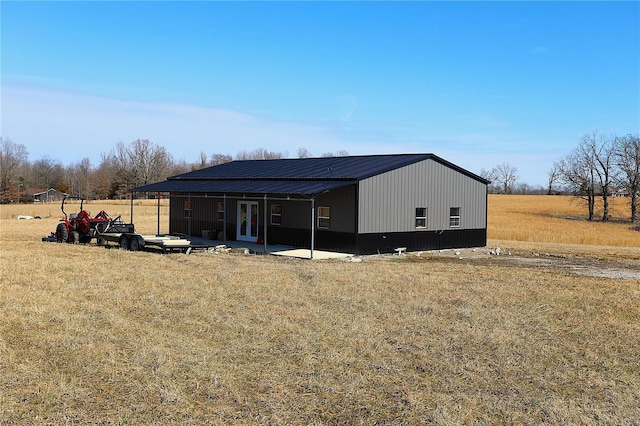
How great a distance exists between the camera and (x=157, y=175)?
94.4 metres

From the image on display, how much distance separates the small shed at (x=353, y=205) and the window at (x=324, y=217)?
0.14 ft

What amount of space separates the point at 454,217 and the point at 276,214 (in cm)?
772

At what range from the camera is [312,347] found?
8477 mm

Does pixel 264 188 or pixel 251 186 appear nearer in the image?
pixel 264 188

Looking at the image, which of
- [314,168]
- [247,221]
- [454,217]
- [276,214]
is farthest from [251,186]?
[454,217]

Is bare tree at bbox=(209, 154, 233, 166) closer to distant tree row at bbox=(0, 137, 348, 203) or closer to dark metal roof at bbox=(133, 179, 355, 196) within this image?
distant tree row at bbox=(0, 137, 348, 203)

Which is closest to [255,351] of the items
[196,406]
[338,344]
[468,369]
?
[338,344]

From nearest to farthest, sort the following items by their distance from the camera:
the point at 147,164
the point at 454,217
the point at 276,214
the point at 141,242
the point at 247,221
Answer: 1. the point at 141,242
2. the point at 276,214
3. the point at 454,217
4. the point at 247,221
5. the point at 147,164

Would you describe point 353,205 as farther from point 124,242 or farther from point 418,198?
point 124,242

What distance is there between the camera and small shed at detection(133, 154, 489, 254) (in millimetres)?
21608

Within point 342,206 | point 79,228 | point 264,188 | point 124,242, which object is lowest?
point 124,242

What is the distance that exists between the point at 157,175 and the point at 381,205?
78039 millimetres

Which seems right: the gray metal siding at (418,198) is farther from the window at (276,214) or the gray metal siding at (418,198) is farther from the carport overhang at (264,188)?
the window at (276,214)

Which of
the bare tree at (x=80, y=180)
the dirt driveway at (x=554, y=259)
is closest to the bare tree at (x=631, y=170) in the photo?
the dirt driveway at (x=554, y=259)
